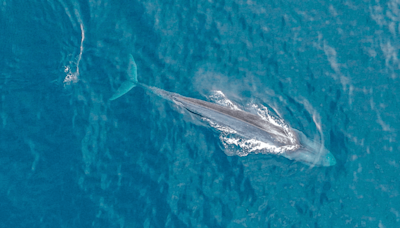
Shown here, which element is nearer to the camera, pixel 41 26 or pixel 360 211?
pixel 360 211

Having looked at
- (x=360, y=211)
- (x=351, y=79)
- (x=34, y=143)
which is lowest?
(x=360, y=211)

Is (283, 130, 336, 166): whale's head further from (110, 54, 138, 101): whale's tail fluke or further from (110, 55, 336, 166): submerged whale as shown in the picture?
(110, 54, 138, 101): whale's tail fluke

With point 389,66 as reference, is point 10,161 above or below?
below

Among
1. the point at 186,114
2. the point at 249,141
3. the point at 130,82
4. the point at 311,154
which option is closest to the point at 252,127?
the point at 249,141

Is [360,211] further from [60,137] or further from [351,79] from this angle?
[60,137]

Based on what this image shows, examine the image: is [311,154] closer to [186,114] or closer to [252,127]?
[252,127]

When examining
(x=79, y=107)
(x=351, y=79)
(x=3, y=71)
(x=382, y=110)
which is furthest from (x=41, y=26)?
(x=382, y=110)
